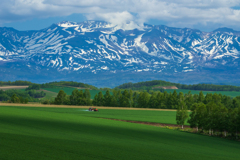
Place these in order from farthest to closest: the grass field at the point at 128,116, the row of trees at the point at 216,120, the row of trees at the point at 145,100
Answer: the row of trees at the point at 145,100 → the grass field at the point at 128,116 → the row of trees at the point at 216,120

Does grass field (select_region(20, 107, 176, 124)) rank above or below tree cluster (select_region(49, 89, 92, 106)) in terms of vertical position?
below

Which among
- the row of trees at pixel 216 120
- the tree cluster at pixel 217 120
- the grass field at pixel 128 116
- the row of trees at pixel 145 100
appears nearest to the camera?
the tree cluster at pixel 217 120

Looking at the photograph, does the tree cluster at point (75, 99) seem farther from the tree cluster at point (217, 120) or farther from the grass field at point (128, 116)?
the tree cluster at point (217, 120)

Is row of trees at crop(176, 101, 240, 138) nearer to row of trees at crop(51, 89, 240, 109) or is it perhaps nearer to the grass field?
the grass field

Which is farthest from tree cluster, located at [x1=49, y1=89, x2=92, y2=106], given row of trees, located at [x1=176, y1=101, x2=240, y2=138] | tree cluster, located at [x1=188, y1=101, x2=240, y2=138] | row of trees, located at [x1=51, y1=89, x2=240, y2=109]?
tree cluster, located at [x1=188, y1=101, x2=240, y2=138]

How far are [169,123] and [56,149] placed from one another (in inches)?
2153

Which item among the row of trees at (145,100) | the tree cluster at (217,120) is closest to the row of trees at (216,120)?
the tree cluster at (217,120)

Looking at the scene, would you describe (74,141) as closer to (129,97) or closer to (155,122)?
(155,122)

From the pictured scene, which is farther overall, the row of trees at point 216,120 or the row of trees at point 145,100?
the row of trees at point 145,100

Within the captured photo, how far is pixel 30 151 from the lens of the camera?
99.8 ft

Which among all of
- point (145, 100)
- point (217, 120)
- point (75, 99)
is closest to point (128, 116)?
point (217, 120)

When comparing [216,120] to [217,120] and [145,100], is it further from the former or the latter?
[145,100]

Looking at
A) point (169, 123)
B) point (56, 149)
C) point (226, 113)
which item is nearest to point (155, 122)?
point (169, 123)

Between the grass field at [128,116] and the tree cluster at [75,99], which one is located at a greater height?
the tree cluster at [75,99]
